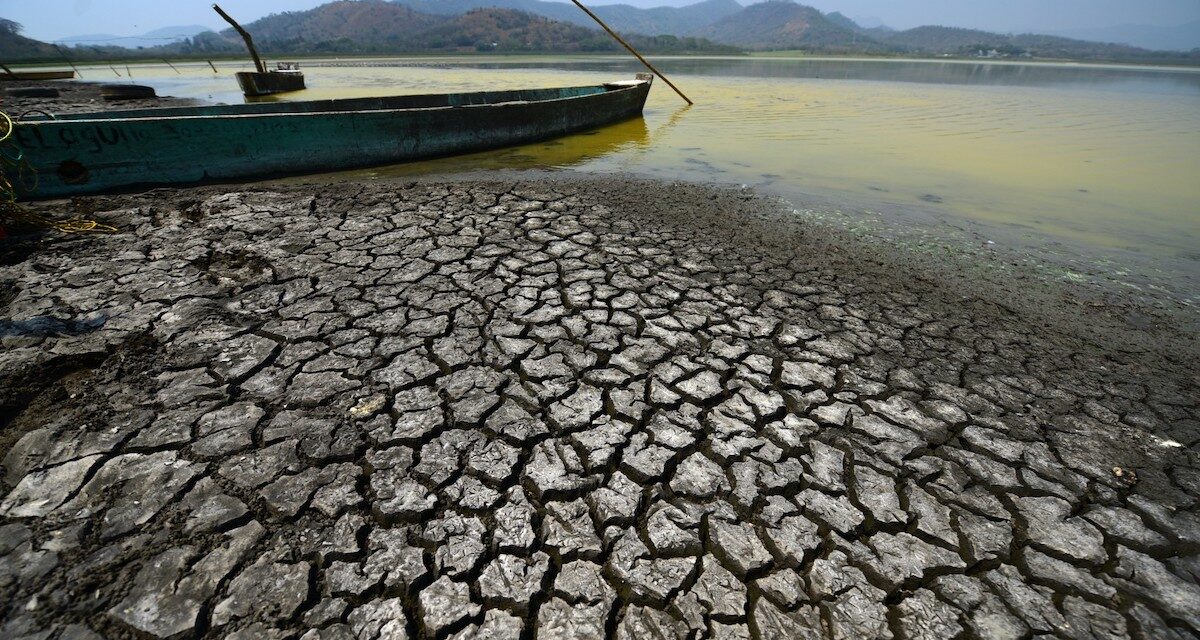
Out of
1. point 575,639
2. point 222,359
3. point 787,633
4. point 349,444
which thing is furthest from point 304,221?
point 787,633

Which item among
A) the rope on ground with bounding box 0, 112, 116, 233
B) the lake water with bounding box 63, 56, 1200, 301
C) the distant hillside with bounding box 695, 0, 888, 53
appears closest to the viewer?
the rope on ground with bounding box 0, 112, 116, 233

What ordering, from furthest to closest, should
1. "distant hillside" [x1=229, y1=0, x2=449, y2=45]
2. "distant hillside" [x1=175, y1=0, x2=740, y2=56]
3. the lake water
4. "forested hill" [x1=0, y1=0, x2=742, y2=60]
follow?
"distant hillside" [x1=229, y1=0, x2=449, y2=45] < "distant hillside" [x1=175, y1=0, x2=740, y2=56] < "forested hill" [x1=0, y1=0, x2=742, y2=60] < the lake water

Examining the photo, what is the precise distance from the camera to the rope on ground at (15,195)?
3.71 m

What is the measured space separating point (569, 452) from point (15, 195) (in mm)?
5155

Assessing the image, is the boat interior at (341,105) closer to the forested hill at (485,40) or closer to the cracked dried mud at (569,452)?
the cracked dried mud at (569,452)

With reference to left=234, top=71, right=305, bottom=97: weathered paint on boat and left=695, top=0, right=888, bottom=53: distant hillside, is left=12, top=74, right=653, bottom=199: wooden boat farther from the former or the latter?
left=695, top=0, right=888, bottom=53: distant hillside

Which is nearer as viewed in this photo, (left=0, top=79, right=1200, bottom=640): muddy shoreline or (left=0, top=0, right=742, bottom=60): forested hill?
(left=0, top=79, right=1200, bottom=640): muddy shoreline

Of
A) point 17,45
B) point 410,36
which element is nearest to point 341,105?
point 17,45

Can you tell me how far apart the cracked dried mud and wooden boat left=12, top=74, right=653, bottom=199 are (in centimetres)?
152

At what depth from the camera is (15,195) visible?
4031 millimetres

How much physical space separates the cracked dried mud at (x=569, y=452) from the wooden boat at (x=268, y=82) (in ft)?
40.9

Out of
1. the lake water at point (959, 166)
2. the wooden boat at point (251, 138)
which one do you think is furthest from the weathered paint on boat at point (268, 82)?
the lake water at point (959, 166)

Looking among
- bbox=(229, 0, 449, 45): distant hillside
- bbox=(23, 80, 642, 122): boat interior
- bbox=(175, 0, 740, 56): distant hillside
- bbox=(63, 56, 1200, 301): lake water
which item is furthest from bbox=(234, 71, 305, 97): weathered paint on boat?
bbox=(229, 0, 449, 45): distant hillside

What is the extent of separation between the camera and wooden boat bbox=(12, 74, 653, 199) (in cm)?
467
